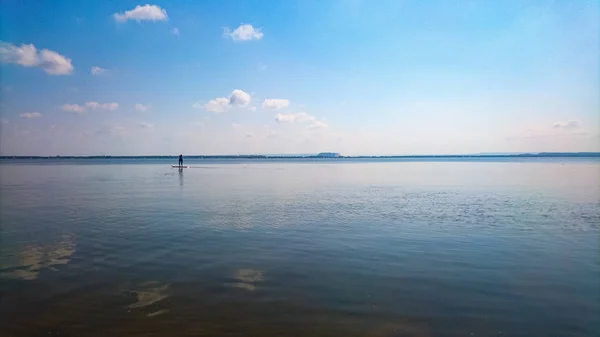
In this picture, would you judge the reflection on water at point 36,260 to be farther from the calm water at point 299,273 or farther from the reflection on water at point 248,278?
the reflection on water at point 248,278

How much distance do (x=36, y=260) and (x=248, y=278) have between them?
6.50m

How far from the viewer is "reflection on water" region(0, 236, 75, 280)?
399 inches

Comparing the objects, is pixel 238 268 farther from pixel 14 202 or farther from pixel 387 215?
pixel 14 202

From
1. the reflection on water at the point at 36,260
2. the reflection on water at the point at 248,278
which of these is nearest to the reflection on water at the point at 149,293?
the reflection on water at the point at 248,278

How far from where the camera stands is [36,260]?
36.9 ft

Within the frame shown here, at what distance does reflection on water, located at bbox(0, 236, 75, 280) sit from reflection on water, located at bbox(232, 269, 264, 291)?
5.08 metres

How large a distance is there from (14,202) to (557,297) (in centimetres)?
2766

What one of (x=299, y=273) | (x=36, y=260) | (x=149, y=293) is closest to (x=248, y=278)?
(x=299, y=273)

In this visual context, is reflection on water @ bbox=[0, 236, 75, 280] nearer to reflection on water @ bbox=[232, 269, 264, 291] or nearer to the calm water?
the calm water

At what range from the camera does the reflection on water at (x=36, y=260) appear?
1014 cm

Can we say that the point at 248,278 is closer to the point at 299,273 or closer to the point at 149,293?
the point at 299,273

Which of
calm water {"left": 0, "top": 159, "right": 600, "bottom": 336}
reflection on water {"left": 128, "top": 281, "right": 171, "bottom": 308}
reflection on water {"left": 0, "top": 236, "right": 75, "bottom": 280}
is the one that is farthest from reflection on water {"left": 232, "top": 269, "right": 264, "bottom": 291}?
reflection on water {"left": 0, "top": 236, "right": 75, "bottom": 280}

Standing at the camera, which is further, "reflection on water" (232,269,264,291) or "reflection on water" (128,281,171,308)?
"reflection on water" (232,269,264,291)

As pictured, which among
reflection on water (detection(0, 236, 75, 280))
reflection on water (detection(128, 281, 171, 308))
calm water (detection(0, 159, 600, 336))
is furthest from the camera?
reflection on water (detection(0, 236, 75, 280))
